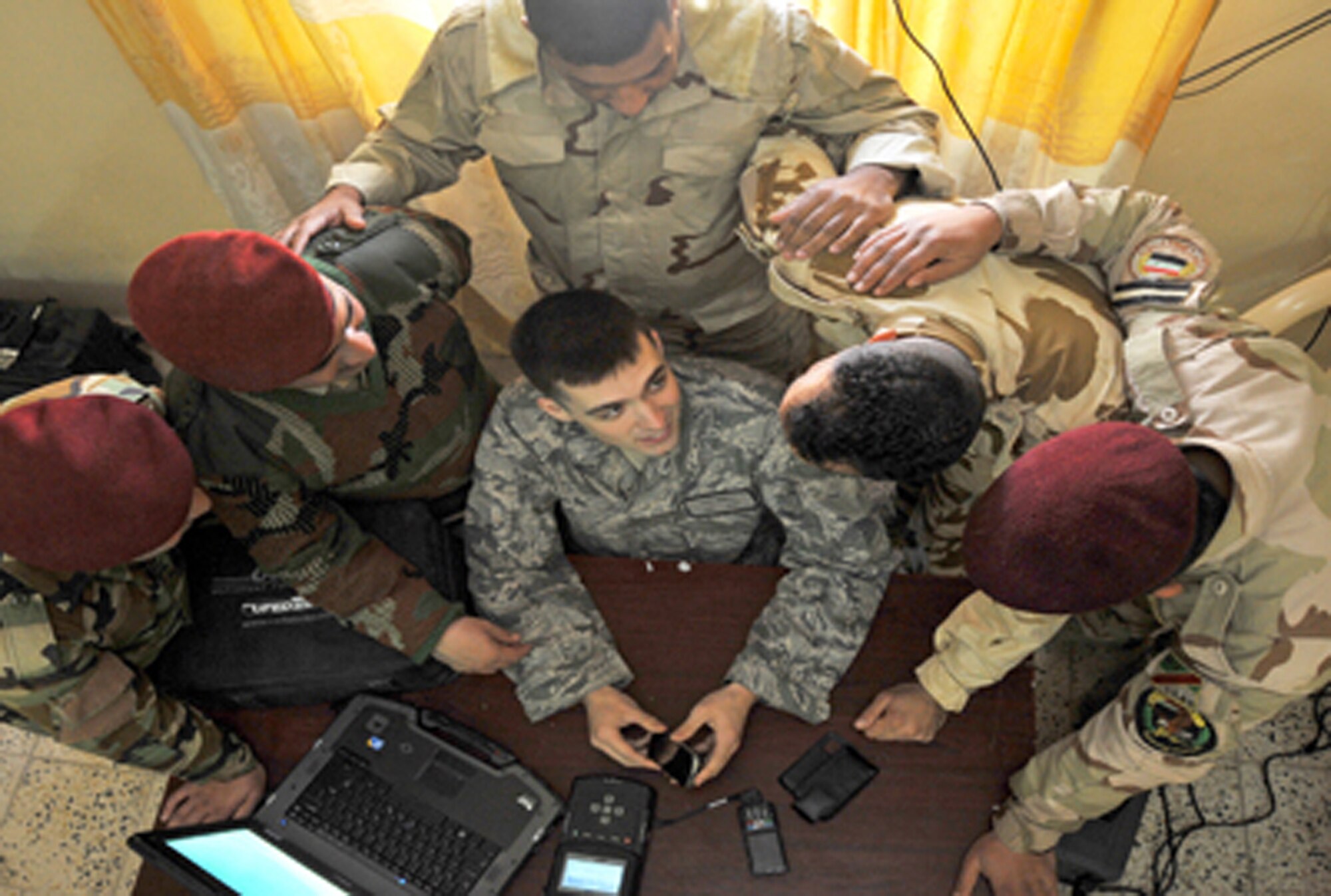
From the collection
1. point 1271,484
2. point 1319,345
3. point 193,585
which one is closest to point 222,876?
point 193,585

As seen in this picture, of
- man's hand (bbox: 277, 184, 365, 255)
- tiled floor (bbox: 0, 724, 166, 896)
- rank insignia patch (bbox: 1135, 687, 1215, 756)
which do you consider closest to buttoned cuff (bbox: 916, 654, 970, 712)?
rank insignia patch (bbox: 1135, 687, 1215, 756)

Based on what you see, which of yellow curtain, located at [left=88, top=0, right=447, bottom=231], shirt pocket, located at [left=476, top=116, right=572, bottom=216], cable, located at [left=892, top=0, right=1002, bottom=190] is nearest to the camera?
shirt pocket, located at [left=476, top=116, right=572, bottom=216]

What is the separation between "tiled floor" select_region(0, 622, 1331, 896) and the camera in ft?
5.98

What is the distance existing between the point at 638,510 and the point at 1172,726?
90 cm

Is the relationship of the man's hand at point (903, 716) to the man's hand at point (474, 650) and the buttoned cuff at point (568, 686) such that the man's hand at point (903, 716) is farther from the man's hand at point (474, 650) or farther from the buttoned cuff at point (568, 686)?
Result: the man's hand at point (474, 650)

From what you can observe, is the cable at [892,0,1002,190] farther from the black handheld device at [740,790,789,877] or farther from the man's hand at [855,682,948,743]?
the black handheld device at [740,790,789,877]

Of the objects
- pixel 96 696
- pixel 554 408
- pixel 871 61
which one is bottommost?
pixel 96 696

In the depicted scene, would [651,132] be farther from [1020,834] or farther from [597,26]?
[1020,834]

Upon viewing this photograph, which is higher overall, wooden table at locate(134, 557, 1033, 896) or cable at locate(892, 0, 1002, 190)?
cable at locate(892, 0, 1002, 190)

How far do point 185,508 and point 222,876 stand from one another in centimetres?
53

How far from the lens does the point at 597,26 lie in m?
1.18

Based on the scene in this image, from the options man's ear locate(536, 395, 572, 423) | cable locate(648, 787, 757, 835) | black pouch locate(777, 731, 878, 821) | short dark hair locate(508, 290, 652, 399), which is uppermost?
short dark hair locate(508, 290, 652, 399)

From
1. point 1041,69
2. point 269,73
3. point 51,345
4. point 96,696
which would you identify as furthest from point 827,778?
point 51,345

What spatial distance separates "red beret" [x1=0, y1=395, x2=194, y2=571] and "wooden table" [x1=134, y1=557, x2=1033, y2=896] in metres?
0.42
